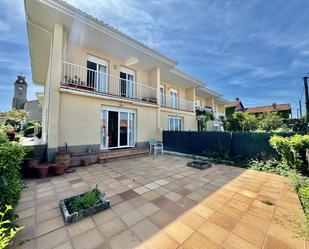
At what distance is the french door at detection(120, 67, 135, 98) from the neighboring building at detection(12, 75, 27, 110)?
36.7 meters

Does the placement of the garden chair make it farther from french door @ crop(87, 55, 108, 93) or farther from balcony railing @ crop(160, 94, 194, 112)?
balcony railing @ crop(160, 94, 194, 112)

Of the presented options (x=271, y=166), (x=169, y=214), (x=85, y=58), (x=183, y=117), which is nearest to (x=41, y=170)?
(x=169, y=214)

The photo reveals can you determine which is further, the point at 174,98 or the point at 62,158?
the point at 174,98

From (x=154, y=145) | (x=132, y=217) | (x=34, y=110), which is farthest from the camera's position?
(x=34, y=110)

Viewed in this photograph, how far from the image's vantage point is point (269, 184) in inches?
176

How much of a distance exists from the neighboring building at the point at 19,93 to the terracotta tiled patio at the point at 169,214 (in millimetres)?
40296

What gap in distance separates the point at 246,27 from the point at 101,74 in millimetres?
8858

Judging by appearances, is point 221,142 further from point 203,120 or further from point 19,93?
point 19,93

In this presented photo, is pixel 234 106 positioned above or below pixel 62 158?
above

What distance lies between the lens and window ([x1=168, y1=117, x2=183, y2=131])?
41.6 feet

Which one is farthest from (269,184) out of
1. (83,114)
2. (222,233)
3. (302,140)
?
(83,114)

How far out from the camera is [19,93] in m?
32.7

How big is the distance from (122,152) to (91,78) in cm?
472

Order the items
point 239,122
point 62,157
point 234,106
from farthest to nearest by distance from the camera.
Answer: point 234,106 < point 239,122 < point 62,157
